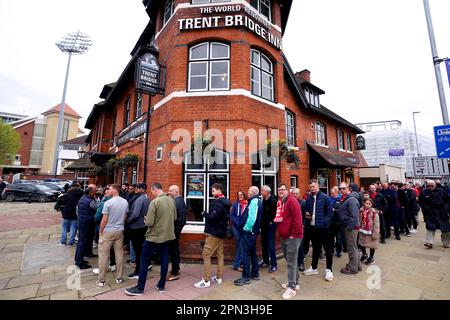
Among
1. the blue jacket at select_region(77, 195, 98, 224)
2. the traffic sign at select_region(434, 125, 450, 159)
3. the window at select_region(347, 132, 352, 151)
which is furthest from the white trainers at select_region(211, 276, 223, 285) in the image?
the window at select_region(347, 132, 352, 151)

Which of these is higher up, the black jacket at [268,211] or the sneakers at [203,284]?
the black jacket at [268,211]

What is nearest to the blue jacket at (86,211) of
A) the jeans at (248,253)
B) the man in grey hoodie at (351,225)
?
the jeans at (248,253)

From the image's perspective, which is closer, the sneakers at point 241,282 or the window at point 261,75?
the sneakers at point 241,282

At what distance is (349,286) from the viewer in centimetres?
458

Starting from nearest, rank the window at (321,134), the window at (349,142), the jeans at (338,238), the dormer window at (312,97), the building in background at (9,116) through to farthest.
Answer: the jeans at (338,238)
the dormer window at (312,97)
the window at (321,134)
the window at (349,142)
the building in background at (9,116)

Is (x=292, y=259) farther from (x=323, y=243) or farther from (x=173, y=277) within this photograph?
(x=173, y=277)

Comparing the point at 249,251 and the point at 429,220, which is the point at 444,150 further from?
the point at 249,251

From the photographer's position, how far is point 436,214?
720 cm

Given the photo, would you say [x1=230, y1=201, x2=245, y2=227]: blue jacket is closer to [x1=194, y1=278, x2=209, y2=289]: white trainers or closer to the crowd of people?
the crowd of people

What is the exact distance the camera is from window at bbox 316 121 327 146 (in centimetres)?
1382

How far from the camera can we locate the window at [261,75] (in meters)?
7.68

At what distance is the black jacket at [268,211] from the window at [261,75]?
12.4 feet

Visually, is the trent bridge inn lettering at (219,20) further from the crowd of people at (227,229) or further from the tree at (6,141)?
the tree at (6,141)

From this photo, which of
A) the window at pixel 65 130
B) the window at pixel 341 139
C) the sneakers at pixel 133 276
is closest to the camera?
the sneakers at pixel 133 276
